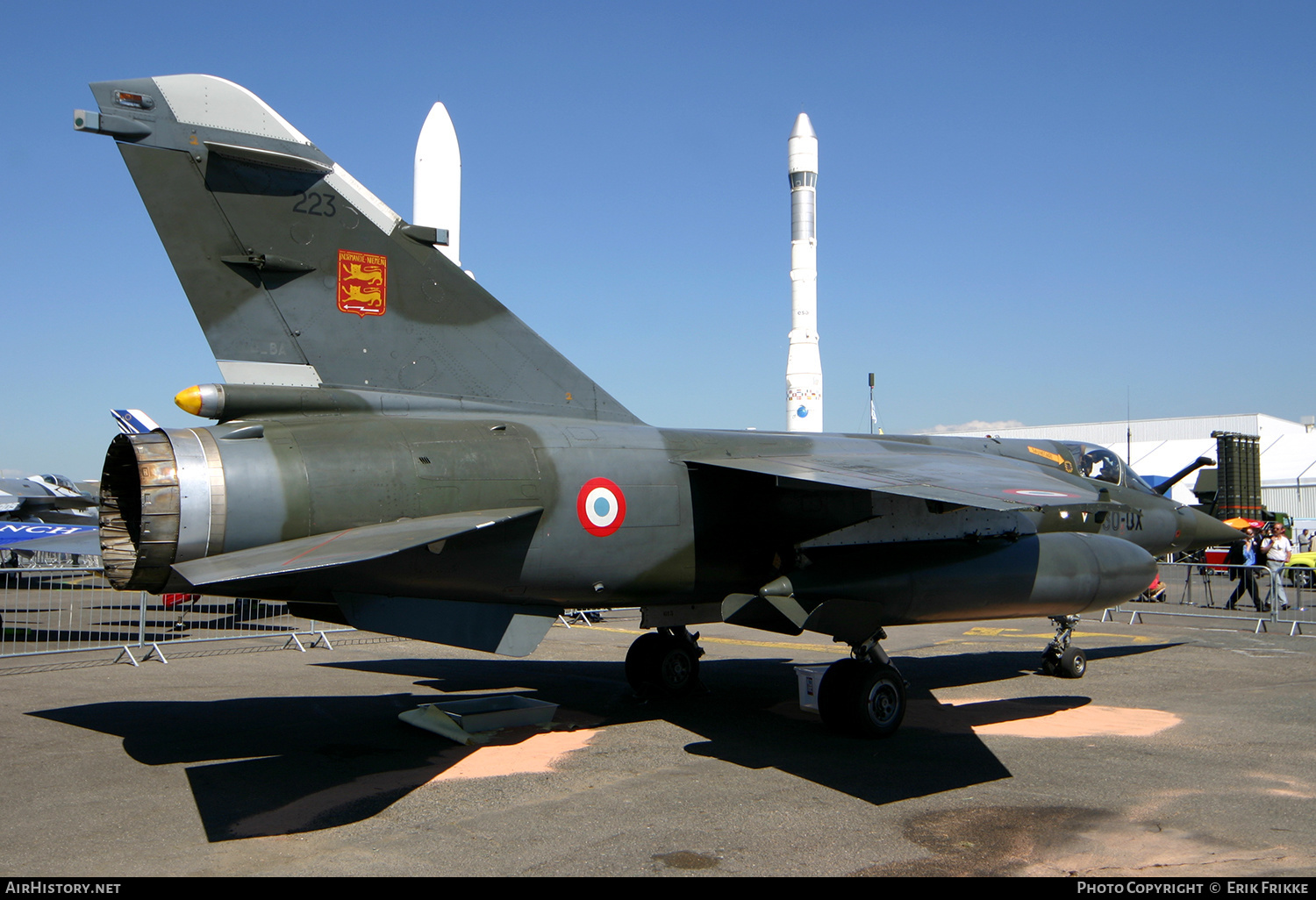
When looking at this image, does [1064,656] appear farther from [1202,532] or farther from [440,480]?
[440,480]

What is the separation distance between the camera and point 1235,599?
60.7 feet

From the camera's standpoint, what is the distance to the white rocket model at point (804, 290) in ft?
126

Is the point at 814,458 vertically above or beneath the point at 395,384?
beneath

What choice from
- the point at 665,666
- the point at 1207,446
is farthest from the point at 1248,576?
the point at 1207,446

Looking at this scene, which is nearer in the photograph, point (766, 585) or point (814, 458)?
point (766, 585)

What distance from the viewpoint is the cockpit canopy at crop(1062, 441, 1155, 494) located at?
1175 centimetres

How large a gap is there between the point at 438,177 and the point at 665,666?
62.0 ft

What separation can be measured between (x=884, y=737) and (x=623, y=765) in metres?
2.49

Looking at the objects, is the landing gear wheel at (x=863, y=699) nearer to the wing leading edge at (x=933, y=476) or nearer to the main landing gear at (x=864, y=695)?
the main landing gear at (x=864, y=695)

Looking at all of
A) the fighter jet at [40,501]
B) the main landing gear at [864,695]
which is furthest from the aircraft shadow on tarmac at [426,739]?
the fighter jet at [40,501]

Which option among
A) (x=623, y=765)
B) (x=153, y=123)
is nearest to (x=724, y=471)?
(x=623, y=765)

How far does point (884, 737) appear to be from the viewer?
814 cm

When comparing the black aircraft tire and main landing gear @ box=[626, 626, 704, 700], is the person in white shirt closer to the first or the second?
the black aircraft tire

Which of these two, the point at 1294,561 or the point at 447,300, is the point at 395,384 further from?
the point at 1294,561
